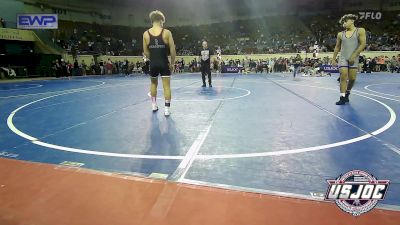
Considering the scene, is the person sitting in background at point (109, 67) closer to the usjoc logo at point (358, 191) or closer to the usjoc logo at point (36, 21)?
the usjoc logo at point (36, 21)

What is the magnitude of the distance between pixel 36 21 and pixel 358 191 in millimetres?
24426

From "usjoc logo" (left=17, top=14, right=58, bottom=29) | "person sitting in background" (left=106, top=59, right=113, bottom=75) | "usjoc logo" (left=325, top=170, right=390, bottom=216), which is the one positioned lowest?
"usjoc logo" (left=325, top=170, right=390, bottom=216)

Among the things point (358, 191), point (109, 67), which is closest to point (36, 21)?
point (109, 67)

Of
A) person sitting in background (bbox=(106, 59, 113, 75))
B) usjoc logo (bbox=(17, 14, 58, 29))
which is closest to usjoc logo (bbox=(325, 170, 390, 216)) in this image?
usjoc logo (bbox=(17, 14, 58, 29))

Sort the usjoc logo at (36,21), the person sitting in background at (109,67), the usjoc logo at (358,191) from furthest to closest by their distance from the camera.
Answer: the person sitting in background at (109,67)
the usjoc logo at (36,21)
the usjoc logo at (358,191)

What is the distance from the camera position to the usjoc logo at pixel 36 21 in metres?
20.9

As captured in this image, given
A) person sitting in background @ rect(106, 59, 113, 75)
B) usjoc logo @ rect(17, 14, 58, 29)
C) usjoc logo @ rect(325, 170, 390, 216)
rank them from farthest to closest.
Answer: person sitting in background @ rect(106, 59, 113, 75) → usjoc logo @ rect(17, 14, 58, 29) → usjoc logo @ rect(325, 170, 390, 216)

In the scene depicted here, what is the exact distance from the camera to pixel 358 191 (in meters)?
1.75

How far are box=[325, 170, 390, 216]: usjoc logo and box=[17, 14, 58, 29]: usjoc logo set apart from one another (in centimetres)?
2346

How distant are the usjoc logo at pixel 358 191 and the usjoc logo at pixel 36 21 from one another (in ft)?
77.0

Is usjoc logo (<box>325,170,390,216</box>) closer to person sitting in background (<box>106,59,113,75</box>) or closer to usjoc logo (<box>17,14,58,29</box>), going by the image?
usjoc logo (<box>17,14,58,29</box>)

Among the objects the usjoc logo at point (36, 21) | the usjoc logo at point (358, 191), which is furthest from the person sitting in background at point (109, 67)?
the usjoc logo at point (358, 191)

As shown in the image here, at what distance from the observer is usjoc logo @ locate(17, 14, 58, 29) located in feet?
68.6

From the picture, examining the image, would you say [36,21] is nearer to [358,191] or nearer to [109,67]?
[109,67]
